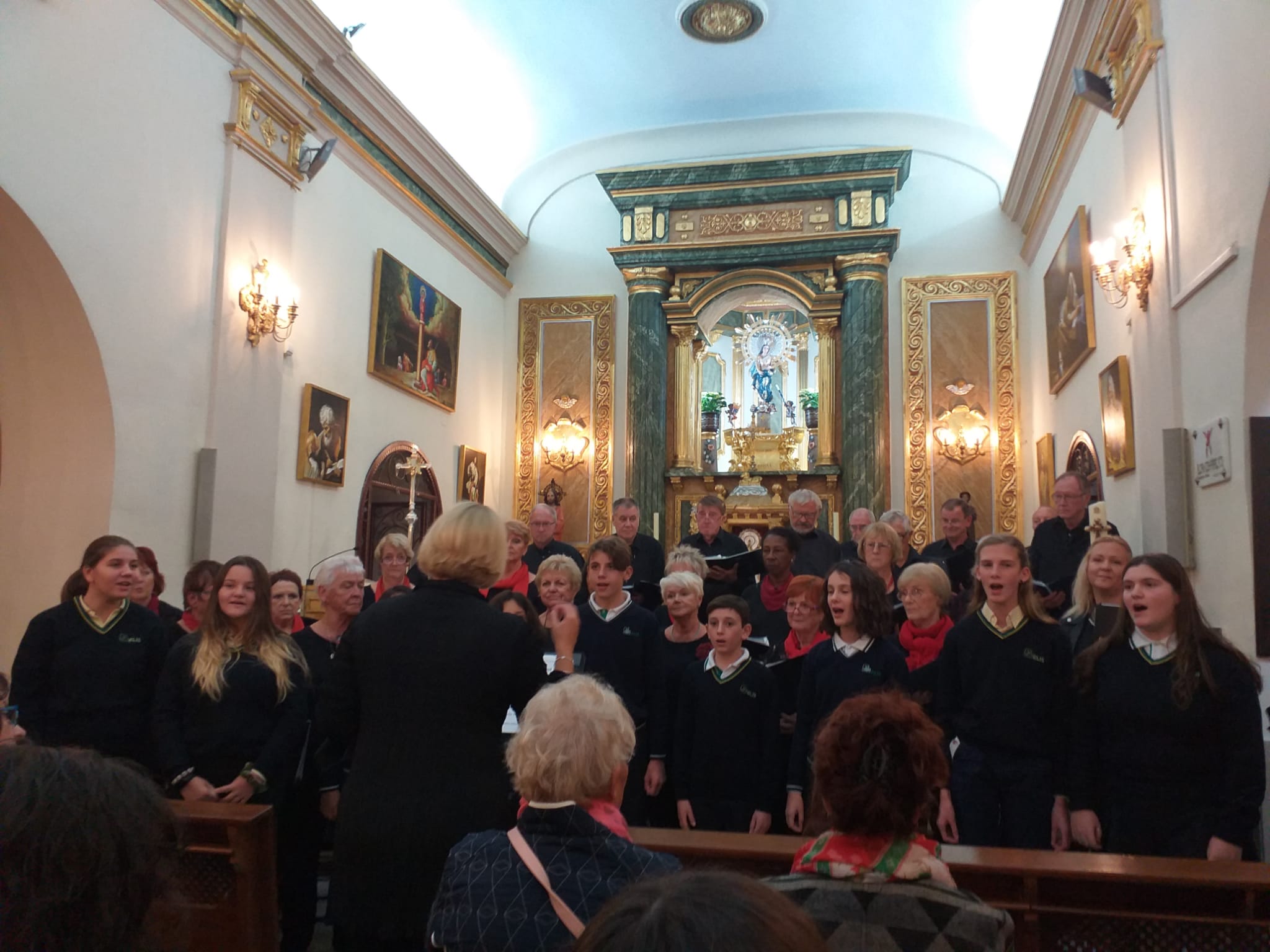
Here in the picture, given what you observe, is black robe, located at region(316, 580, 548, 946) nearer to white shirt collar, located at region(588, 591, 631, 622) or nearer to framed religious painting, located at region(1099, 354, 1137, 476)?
white shirt collar, located at region(588, 591, 631, 622)

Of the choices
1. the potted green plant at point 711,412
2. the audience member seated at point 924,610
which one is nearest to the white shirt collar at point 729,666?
the audience member seated at point 924,610

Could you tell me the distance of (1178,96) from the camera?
6.14 m

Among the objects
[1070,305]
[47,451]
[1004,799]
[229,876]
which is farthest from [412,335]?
[1004,799]

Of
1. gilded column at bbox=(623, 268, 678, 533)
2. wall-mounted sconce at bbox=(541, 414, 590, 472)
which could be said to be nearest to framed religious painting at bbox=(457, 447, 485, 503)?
wall-mounted sconce at bbox=(541, 414, 590, 472)

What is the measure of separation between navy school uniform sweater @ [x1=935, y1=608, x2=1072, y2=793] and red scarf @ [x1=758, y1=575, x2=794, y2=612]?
1914 mm

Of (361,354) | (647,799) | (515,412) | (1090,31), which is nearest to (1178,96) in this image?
(1090,31)

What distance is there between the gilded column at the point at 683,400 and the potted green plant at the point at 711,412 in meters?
0.88

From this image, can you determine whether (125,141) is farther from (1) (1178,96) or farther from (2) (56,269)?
(1) (1178,96)

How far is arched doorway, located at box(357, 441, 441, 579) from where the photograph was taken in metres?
10.5

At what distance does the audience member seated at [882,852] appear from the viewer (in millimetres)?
1792

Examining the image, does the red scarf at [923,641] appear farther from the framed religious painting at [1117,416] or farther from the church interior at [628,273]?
the framed religious painting at [1117,416]

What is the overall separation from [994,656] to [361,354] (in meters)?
8.31

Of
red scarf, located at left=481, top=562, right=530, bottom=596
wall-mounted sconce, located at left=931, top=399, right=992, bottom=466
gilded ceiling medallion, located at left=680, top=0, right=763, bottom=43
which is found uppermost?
gilded ceiling medallion, located at left=680, top=0, right=763, bottom=43

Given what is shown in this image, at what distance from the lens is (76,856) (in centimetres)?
108
